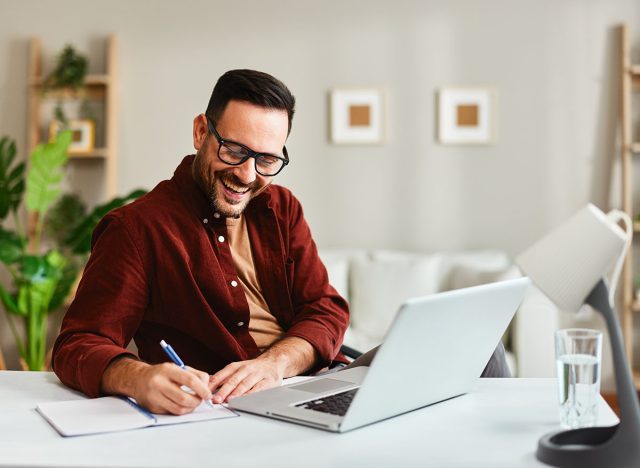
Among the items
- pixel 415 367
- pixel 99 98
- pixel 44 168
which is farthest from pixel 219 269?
pixel 99 98

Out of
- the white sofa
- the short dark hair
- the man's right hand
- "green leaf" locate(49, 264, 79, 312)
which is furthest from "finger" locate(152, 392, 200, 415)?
"green leaf" locate(49, 264, 79, 312)

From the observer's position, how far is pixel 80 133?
4336mm

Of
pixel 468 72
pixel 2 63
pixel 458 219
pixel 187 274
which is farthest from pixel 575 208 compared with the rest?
pixel 2 63

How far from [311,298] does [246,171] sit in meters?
0.39

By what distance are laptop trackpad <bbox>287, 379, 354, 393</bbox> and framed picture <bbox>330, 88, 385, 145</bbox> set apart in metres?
3.07

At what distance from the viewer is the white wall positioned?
4.23 meters

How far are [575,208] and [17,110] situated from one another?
3266 mm

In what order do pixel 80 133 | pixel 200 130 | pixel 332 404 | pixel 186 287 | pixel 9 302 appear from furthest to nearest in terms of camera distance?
pixel 80 133 → pixel 9 302 → pixel 200 130 → pixel 186 287 → pixel 332 404

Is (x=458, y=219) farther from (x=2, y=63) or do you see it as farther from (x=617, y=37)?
(x=2, y=63)

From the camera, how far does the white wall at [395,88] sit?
4227 millimetres

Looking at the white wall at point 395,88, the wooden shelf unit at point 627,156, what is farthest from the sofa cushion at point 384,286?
the wooden shelf unit at point 627,156

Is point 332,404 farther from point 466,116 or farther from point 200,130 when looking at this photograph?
point 466,116

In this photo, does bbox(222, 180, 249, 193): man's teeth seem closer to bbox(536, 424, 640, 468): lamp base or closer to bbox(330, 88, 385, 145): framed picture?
bbox(536, 424, 640, 468): lamp base

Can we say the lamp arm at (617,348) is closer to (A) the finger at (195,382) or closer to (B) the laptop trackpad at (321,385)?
(B) the laptop trackpad at (321,385)
